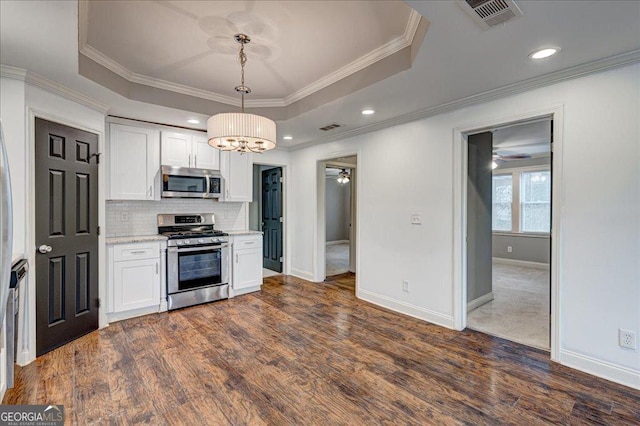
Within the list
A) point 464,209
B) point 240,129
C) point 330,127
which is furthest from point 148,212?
point 464,209

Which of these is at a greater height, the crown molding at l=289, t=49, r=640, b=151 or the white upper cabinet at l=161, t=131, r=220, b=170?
the crown molding at l=289, t=49, r=640, b=151

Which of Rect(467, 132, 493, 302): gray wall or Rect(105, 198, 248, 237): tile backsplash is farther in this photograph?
Rect(105, 198, 248, 237): tile backsplash

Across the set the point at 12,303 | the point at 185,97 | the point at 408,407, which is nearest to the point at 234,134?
the point at 185,97

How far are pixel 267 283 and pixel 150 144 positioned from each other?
112 inches

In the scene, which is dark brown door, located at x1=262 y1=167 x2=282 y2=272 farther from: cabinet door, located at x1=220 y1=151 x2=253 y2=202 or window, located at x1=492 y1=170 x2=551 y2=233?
window, located at x1=492 y1=170 x2=551 y2=233

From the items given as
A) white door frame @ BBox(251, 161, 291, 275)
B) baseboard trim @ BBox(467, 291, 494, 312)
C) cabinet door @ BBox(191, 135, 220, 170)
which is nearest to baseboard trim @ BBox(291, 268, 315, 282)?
white door frame @ BBox(251, 161, 291, 275)

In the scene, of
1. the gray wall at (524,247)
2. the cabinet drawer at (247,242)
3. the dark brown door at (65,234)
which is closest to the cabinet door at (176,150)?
the dark brown door at (65,234)

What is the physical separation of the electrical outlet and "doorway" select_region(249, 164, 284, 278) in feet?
15.6

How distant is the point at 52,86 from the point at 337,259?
21.0 feet

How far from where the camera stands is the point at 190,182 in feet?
14.6

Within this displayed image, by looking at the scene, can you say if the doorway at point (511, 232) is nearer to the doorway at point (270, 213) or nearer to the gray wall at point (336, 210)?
the doorway at point (270, 213)

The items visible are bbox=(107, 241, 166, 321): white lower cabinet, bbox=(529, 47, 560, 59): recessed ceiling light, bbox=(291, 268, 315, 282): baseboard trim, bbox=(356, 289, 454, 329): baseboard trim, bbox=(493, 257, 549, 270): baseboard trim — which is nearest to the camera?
bbox=(529, 47, 560, 59): recessed ceiling light

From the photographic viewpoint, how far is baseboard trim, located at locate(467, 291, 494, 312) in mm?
4010

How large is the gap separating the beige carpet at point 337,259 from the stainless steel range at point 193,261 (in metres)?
2.30
